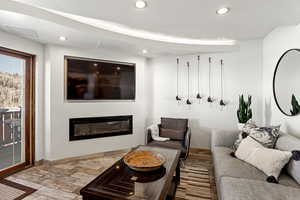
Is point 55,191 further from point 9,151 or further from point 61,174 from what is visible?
point 9,151

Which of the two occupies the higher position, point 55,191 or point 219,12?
point 219,12

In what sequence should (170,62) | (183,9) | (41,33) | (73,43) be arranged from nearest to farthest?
1. (183,9)
2. (41,33)
3. (73,43)
4. (170,62)

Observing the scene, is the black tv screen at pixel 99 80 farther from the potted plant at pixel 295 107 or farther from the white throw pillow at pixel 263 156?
the potted plant at pixel 295 107

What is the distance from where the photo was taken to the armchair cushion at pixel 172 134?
3.14 metres

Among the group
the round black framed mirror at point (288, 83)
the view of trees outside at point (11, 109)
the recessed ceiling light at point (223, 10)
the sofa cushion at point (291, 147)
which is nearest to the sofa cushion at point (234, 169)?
the sofa cushion at point (291, 147)

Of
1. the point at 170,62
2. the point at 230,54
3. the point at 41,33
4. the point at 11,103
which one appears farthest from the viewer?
the point at 170,62

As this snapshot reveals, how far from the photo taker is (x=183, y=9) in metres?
2.05

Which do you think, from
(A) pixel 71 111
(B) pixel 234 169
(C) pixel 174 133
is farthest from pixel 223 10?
(A) pixel 71 111

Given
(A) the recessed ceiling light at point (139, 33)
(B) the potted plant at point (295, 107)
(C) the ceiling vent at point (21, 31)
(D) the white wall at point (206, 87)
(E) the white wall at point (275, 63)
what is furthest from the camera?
(D) the white wall at point (206, 87)

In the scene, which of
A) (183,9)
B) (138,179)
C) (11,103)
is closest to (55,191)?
(138,179)

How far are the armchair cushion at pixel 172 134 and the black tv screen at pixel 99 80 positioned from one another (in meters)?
1.07

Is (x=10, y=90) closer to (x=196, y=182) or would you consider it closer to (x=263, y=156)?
(x=196, y=182)

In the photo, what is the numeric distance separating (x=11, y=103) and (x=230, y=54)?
4298 mm

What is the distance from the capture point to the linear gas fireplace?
3111 mm
